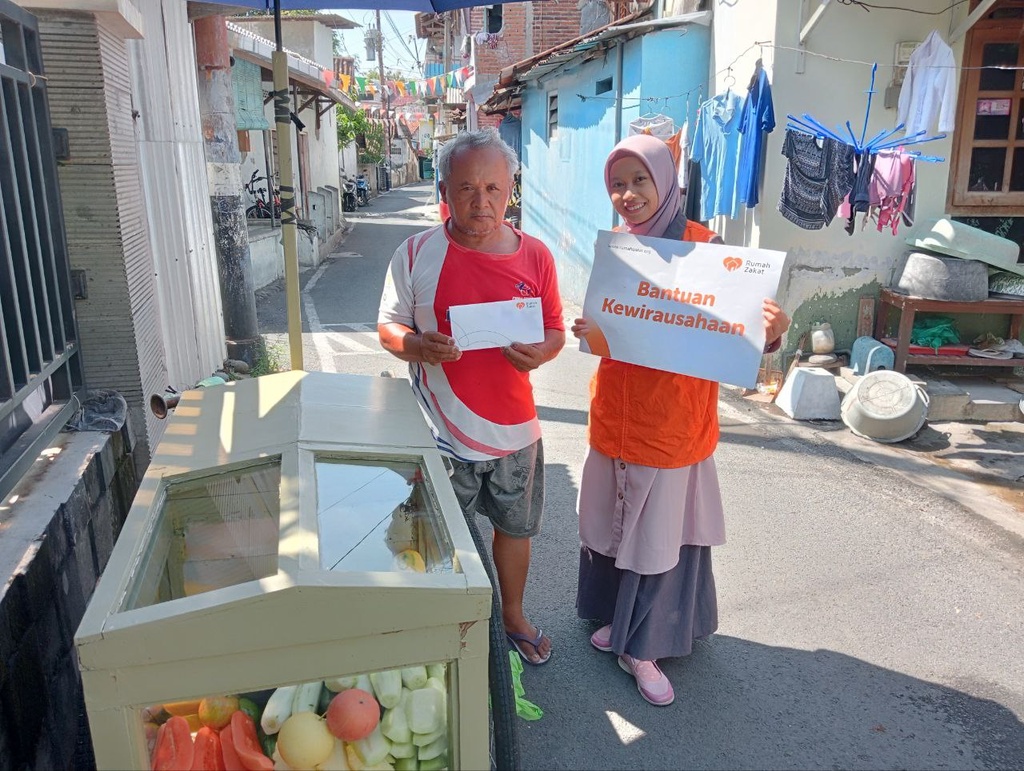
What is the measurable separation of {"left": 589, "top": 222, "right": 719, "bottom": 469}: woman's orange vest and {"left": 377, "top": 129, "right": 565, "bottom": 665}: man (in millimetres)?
283

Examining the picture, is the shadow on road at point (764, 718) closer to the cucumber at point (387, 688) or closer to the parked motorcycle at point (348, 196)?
the cucumber at point (387, 688)

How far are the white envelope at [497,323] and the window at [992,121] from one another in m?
5.59

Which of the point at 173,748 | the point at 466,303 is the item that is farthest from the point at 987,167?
the point at 173,748

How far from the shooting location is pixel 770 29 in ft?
20.8

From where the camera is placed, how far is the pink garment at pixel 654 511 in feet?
8.85

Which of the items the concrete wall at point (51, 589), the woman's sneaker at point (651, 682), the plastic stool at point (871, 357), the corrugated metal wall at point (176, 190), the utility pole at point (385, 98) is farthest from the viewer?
the utility pole at point (385, 98)

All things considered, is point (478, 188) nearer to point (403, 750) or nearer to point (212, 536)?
point (212, 536)

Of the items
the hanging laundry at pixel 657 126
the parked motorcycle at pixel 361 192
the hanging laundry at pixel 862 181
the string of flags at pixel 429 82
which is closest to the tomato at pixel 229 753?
the hanging laundry at pixel 862 181

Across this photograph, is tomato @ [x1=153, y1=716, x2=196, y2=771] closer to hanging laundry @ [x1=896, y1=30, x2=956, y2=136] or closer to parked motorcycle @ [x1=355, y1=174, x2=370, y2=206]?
hanging laundry @ [x1=896, y1=30, x2=956, y2=136]

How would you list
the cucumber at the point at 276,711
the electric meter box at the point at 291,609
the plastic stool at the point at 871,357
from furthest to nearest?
the plastic stool at the point at 871,357 < the cucumber at the point at 276,711 < the electric meter box at the point at 291,609

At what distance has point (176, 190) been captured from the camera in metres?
4.79

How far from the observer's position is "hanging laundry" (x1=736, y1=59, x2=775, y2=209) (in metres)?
6.22

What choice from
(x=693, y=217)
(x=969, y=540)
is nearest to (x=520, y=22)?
(x=693, y=217)

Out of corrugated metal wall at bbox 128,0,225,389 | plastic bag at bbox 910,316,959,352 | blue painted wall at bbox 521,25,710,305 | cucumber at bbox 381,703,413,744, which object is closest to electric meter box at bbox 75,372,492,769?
cucumber at bbox 381,703,413,744
